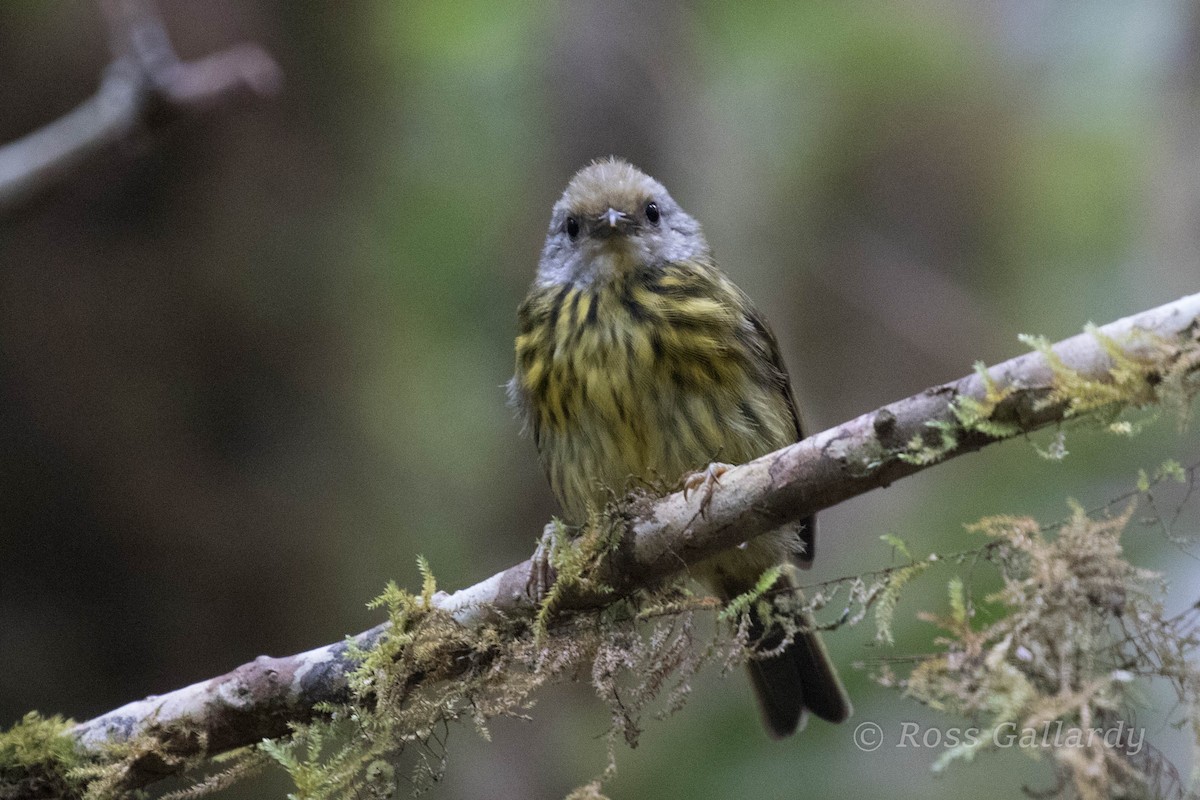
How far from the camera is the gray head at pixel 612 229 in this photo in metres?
3.32

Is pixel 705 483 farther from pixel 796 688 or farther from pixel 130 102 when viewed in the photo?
pixel 130 102

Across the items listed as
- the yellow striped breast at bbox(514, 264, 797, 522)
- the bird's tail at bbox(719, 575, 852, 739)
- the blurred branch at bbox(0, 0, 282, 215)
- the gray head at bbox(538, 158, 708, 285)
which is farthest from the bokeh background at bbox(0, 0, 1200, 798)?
the gray head at bbox(538, 158, 708, 285)

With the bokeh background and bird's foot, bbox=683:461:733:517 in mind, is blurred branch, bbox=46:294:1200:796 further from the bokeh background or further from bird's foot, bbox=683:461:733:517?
the bokeh background

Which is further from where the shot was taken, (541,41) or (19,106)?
(541,41)

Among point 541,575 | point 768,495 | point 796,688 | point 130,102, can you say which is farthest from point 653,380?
point 130,102

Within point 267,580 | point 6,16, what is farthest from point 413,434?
point 6,16

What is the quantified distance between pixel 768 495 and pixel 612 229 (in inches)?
49.5

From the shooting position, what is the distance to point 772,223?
17.9ft

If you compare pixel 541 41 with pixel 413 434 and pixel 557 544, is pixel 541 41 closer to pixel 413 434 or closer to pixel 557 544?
pixel 413 434

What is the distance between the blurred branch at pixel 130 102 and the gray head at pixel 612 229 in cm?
113

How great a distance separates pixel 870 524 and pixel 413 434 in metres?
1.95

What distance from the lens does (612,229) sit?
3.33 meters
